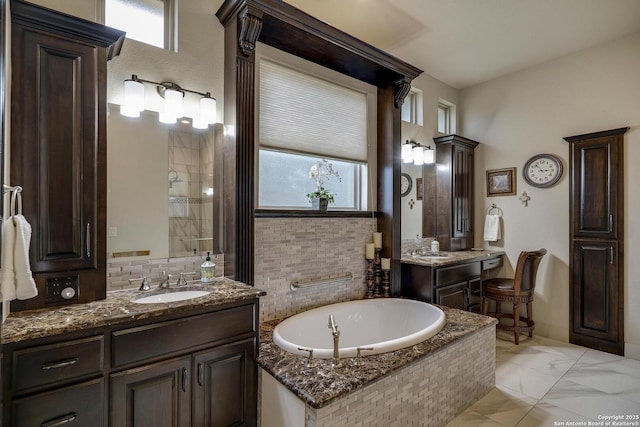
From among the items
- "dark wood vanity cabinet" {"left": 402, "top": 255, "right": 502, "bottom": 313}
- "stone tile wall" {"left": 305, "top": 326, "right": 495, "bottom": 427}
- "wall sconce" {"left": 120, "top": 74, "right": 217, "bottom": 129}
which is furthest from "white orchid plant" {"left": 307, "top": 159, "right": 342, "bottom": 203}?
"stone tile wall" {"left": 305, "top": 326, "right": 495, "bottom": 427}

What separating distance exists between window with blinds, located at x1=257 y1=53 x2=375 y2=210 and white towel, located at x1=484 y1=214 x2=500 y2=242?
179 cm

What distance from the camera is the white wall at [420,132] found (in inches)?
145

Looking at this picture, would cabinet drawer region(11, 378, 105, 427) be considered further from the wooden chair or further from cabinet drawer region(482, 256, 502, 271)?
cabinet drawer region(482, 256, 502, 271)

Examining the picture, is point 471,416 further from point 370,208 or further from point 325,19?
point 325,19

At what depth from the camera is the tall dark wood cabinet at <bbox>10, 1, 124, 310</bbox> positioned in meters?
1.50

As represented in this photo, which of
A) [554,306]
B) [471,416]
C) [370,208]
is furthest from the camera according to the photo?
[554,306]

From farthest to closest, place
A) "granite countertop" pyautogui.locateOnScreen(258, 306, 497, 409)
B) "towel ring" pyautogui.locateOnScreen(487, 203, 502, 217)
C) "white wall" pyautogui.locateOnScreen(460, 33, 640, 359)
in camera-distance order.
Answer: "towel ring" pyautogui.locateOnScreen(487, 203, 502, 217), "white wall" pyautogui.locateOnScreen(460, 33, 640, 359), "granite countertop" pyautogui.locateOnScreen(258, 306, 497, 409)

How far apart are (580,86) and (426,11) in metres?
2.03

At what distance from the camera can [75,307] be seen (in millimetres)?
1567

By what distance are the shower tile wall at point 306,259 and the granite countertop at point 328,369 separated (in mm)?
457

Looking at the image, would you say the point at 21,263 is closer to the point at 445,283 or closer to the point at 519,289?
the point at 445,283

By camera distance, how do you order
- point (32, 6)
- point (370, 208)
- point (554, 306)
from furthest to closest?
point (554, 306), point (370, 208), point (32, 6)

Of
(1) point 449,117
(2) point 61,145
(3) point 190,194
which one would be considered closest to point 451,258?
(1) point 449,117

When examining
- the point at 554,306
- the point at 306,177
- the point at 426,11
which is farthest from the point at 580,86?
the point at 306,177
